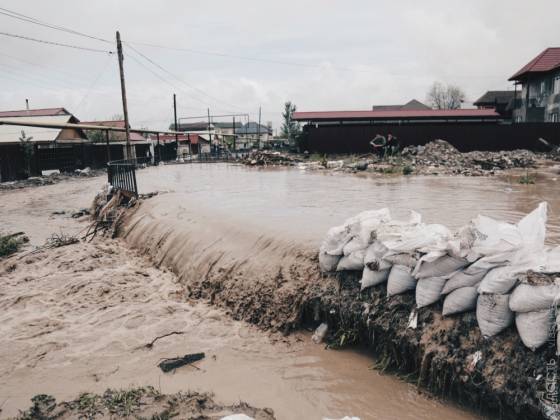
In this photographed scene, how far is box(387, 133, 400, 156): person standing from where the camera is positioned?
20133 mm

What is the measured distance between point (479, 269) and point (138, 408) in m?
2.47

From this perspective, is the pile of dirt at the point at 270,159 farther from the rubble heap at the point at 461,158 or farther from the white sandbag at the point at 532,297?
the white sandbag at the point at 532,297

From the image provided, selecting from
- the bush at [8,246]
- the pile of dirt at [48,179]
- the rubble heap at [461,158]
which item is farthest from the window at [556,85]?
the bush at [8,246]

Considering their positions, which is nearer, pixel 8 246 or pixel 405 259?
pixel 405 259

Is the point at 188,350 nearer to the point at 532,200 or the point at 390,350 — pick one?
the point at 390,350

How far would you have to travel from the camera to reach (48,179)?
1973 cm

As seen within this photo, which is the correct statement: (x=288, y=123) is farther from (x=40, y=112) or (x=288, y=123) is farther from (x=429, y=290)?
(x=429, y=290)

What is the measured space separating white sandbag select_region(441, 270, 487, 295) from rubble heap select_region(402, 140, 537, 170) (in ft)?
51.5

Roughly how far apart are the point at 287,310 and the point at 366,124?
22243mm

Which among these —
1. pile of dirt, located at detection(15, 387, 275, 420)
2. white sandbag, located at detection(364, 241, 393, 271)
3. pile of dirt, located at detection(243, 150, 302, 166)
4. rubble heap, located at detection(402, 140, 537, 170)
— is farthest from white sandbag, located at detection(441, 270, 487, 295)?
pile of dirt, located at detection(243, 150, 302, 166)

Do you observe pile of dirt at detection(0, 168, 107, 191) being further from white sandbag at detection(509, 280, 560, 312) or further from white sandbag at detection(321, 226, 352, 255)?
white sandbag at detection(509, 280, 560, 312)

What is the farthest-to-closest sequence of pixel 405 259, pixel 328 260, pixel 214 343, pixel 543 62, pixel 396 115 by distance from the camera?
pixel 543 62 → pixel 396 115 → pixel 328 260 → pixel 214 343 → pixel 405 259

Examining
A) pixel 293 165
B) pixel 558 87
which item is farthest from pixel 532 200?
pixel 558 87

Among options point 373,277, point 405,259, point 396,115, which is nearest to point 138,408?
point 373,277
